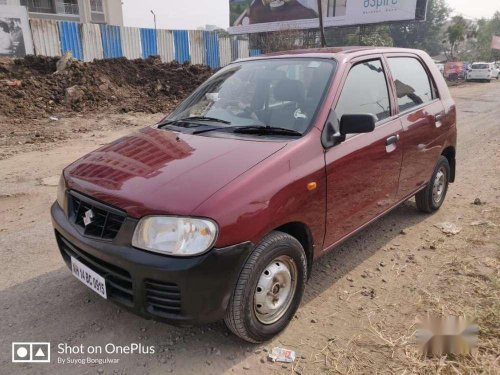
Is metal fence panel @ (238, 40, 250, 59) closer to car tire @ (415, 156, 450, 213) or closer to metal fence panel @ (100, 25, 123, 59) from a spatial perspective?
metal fence panel @ (100, 25, 123, 59)

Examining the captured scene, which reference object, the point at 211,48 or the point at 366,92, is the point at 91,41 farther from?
the point at 366,92

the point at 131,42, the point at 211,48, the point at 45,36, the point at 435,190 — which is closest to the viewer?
the point at 435,190

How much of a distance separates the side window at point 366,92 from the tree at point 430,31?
75.1m

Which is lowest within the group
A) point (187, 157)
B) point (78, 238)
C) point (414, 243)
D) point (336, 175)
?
point (414, 243)

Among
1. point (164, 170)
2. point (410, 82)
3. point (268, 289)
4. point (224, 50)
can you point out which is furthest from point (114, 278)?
point (224, 50)

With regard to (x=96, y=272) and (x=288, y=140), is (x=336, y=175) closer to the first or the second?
(x=288, y=140)

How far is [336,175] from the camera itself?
9.53 ft

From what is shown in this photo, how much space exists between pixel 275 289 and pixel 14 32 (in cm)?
1938

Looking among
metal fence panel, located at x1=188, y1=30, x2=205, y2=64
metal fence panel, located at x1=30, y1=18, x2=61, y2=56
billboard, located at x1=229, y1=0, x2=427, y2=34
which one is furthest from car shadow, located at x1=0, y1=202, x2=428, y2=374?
billboard, located at x1=229, y1=0, x2=427, y2=34

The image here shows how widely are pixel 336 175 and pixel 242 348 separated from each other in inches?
52.4

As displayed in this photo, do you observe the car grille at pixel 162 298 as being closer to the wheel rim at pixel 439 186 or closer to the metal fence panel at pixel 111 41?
the wheel rim at pixel 439 186

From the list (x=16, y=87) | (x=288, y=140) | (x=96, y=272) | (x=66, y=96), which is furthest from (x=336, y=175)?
(x=16, y=87)

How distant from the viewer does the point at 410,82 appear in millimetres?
4062

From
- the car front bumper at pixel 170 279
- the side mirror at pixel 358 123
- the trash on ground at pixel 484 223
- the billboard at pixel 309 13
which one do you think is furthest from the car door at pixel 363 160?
the billboard at pixel 309 13
